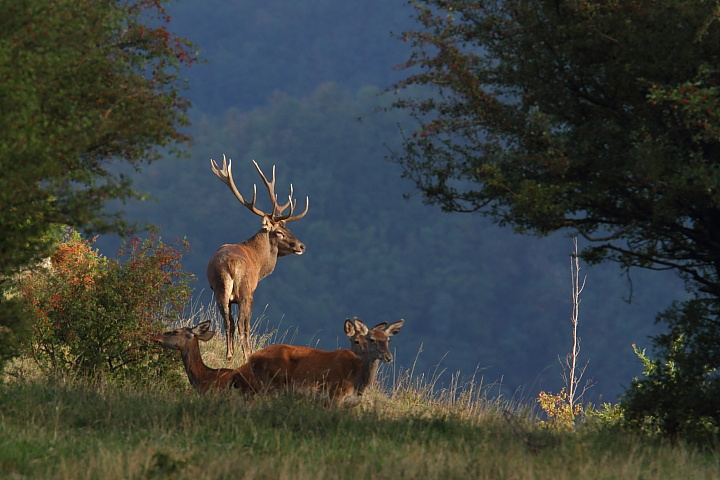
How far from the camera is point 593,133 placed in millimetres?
12445

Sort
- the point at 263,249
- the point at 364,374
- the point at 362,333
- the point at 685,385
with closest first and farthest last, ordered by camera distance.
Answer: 1. the point at 685,385
2. the point at 364,374
3. the point at 362,333
4. the point at 263,249

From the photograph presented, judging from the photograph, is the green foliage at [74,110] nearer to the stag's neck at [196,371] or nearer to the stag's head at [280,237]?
the stag's neck at [196,371]

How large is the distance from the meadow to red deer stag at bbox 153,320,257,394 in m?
0.32

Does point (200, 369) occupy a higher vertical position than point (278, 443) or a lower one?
higher

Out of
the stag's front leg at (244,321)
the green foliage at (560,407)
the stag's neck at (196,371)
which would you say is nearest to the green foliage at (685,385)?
the green foliage at (560,407)

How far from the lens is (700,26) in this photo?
1150 cm

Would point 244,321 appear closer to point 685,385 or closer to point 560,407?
point 560,407

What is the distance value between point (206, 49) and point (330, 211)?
4167cm

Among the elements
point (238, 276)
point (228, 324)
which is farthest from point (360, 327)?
point (228, 324)

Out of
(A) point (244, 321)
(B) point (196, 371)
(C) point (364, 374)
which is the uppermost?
(A) point (244, 321)

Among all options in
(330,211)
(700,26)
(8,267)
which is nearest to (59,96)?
(8,267)

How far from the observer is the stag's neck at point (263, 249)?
20.1 m

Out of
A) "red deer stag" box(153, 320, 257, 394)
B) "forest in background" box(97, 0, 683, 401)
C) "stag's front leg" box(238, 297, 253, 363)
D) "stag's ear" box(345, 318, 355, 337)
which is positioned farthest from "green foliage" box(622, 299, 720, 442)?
A: "forest in background" box(97, 0, 683, 401)

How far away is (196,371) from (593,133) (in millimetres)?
6649
